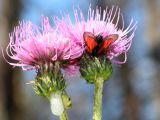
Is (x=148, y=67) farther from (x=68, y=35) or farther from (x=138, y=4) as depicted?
(x=68, y=35)

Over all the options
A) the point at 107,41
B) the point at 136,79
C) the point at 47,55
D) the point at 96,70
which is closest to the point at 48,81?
the point at 47,55

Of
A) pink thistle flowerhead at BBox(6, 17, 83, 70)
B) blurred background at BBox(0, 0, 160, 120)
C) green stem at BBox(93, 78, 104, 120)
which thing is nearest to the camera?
green stem at BBox(93, 78, 104, 120)

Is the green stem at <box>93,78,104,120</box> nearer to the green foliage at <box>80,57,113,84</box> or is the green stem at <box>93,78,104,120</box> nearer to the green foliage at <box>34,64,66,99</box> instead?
the green foliage at <box>80,57,113,84</box>

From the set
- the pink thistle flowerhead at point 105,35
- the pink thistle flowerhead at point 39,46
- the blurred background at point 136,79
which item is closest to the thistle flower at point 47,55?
the pink thistle flowerhead at point 39,46

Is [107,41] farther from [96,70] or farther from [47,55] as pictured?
[47,55]

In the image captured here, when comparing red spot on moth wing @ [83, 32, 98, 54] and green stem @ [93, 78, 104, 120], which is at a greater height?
red spot on moth wing @ [83, 32, 98, 54]

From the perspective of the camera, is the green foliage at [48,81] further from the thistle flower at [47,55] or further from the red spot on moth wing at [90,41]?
the red spot on moth wing at [90,41]

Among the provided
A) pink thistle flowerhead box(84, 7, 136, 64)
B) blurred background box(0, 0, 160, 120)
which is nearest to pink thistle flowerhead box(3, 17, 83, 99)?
pink thistle flowerhead box(84, 7, 136, 64)

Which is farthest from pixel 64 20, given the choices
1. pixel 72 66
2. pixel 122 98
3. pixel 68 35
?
pixel 122 98
